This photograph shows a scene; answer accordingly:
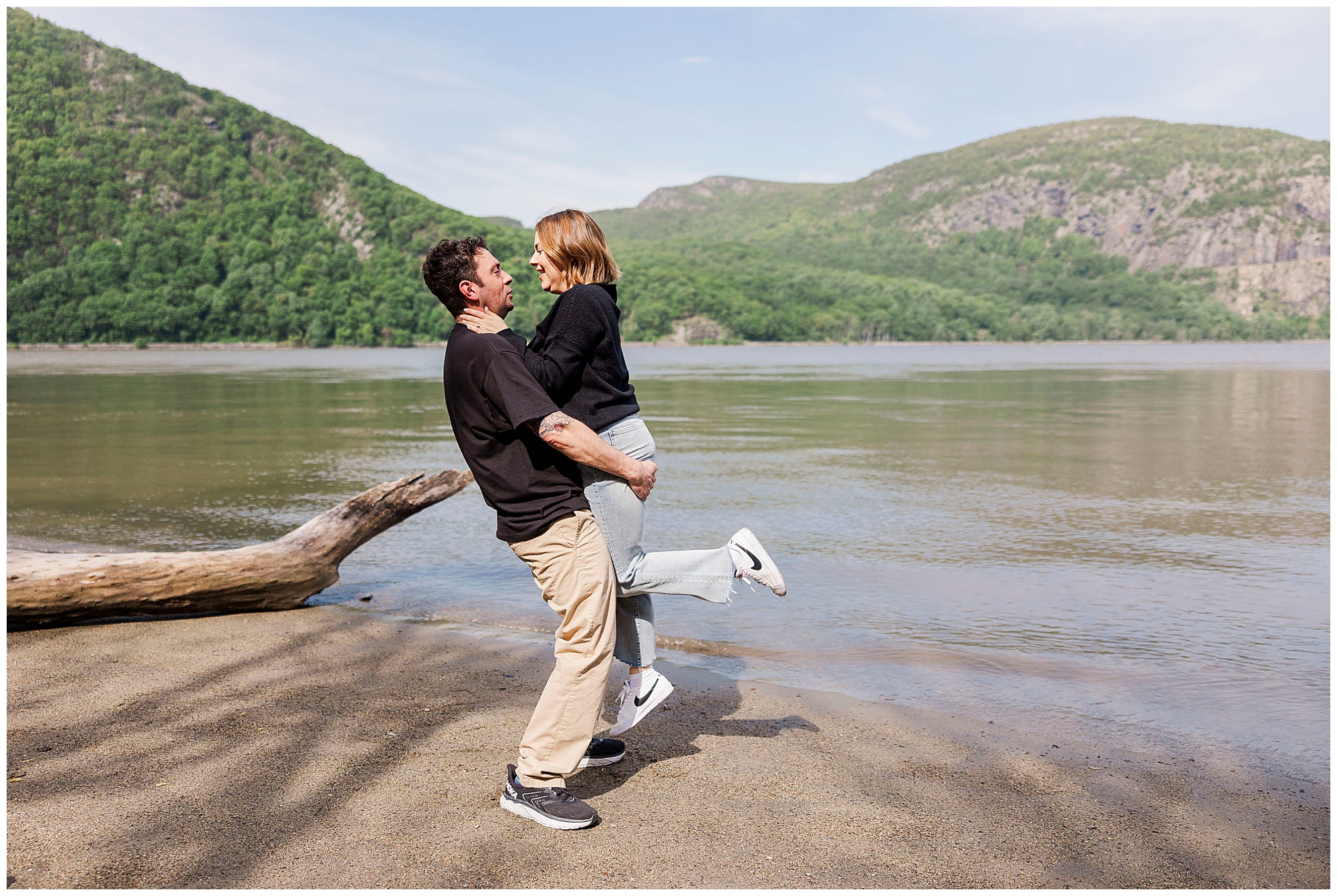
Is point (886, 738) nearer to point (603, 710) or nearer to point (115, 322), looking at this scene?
point (603, 710)

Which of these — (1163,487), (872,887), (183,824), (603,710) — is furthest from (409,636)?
(1163,487)

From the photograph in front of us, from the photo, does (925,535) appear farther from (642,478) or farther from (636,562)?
(642,478)

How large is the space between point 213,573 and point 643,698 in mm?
3884

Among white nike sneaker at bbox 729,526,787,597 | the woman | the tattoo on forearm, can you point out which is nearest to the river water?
white nike sneaker at bbox 729,526,787,597

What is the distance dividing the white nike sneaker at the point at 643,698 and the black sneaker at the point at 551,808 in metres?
0.56

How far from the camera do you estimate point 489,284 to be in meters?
3.71

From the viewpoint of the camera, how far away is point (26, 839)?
11.3 feet

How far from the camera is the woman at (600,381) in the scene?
11.8 feet

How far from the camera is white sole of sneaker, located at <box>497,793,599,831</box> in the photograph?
142 inches

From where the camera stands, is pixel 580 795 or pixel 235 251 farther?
pixel 235 251

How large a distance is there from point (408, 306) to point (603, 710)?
151896mm

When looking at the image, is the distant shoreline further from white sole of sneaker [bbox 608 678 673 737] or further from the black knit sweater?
the black knit sweater

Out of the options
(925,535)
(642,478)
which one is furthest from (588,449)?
(925,535)

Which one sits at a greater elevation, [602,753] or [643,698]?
[643,698]
